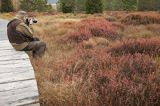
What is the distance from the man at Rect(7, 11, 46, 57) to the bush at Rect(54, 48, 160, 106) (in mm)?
1429

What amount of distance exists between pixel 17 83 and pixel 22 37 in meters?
2.76

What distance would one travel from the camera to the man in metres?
7.37

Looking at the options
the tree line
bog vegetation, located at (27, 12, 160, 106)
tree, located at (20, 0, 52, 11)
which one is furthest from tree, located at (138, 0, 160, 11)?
bog vegetation, located at (27, 12, 160, 106)

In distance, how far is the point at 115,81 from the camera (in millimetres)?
4727

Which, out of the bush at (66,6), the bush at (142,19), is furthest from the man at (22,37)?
the bush at (66,6)

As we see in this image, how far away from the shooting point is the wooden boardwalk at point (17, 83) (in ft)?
14.1

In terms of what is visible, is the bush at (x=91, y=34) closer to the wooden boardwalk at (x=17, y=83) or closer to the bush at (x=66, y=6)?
the wooden boardwalk at (x=17, y=83)

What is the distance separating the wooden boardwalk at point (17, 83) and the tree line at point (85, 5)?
3116 centimetres

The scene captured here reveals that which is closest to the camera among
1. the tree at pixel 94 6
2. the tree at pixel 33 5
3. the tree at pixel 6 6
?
the tree at pixel 94 6

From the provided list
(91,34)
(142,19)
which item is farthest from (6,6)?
(91,34)

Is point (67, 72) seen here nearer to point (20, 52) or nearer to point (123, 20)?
point (20, 52)

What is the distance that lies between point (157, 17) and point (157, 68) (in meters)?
13.2

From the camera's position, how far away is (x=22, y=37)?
7461 mm

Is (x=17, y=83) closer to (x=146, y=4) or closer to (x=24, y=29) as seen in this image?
(x=24, y=29)
